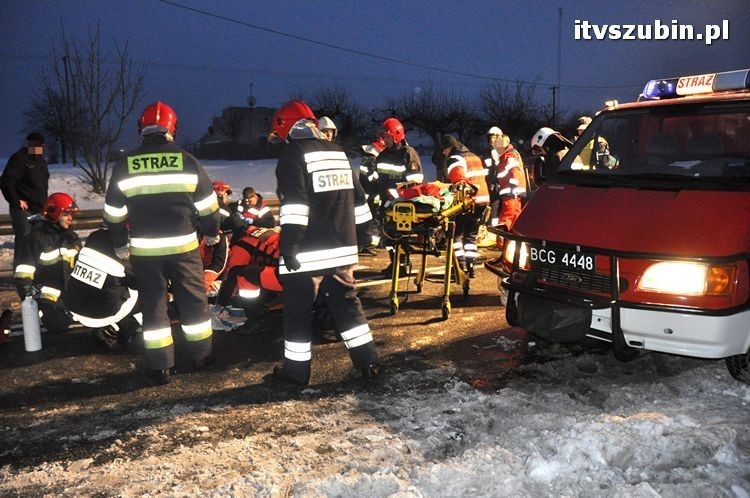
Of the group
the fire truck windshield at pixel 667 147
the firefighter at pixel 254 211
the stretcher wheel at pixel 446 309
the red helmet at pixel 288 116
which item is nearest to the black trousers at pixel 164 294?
the red helmet at pixel 288 116

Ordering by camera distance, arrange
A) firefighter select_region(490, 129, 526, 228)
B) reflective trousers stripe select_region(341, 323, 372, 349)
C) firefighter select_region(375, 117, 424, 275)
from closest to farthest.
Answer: reflective trousers stripe select_region(341, 323, 372, 349) → firefighter select_region(375, 117, 424, 275) → firefighter select_region(490, 129, 526, 228)

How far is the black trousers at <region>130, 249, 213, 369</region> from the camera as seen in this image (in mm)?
4570

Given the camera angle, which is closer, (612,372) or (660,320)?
(660,320)

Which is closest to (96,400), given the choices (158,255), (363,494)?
(158,255)

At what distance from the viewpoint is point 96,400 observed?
4.34 m

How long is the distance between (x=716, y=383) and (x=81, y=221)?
12576mm

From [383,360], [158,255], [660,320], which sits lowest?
[383,360]

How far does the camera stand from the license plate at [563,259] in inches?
162

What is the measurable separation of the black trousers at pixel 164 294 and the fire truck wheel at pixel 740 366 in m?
3.76

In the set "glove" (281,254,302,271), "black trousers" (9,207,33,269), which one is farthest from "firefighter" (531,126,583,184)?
"black trousers" (9,207,33,269)

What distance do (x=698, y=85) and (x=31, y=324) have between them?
607cm

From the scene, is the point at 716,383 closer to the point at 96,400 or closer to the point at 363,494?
the point at 363,494

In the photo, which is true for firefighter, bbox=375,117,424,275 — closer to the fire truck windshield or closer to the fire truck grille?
the fire truck windshield

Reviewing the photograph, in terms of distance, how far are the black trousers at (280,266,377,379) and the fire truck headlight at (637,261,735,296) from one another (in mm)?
1940
